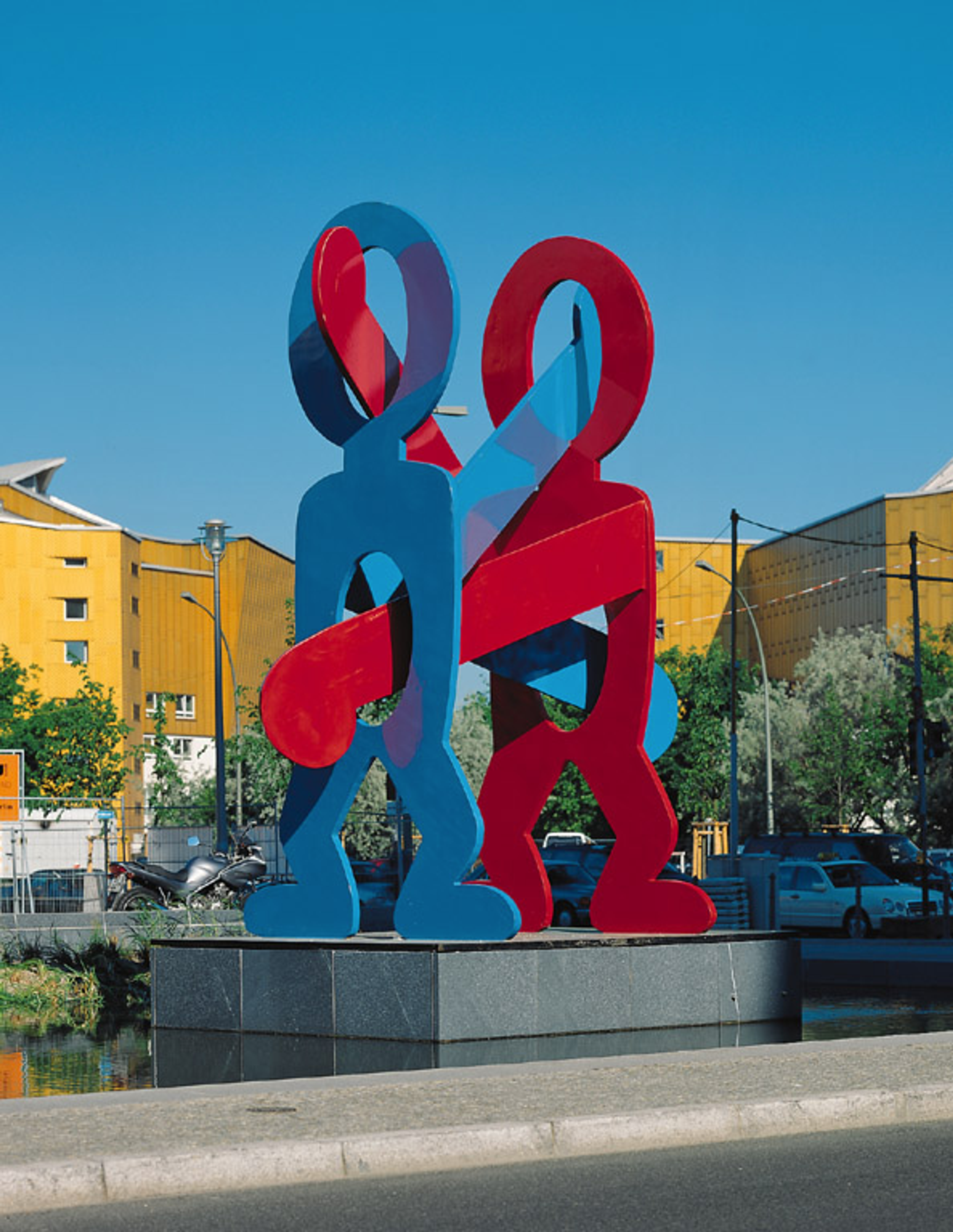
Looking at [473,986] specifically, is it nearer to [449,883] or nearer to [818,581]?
[449,883]

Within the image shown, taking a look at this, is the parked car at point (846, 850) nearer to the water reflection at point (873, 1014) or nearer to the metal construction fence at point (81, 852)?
the metal construction fence at point (81, 852)

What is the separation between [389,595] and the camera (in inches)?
642

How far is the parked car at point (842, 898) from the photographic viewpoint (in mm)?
31438

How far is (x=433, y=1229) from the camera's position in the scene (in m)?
7.20

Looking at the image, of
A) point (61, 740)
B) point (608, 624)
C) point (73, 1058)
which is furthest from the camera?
point (61, 740)

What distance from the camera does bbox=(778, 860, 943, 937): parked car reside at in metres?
31.4

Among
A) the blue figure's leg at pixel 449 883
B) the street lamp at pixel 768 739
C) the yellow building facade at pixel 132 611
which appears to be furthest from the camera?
Answer: the yellow building facade at pixel 132 611

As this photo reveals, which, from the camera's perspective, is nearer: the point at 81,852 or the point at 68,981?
the point at 68,981

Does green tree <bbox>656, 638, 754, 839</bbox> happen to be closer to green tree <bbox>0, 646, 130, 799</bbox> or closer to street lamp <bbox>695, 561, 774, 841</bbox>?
street lamp <bbox>695, 561, 774, 841</bbox>

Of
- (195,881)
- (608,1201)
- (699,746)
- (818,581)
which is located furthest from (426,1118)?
(818,581)

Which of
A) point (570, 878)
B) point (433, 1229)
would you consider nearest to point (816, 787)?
point (570, 878)

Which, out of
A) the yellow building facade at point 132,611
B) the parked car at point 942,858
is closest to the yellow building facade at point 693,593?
the yellow building facade at point 132,611

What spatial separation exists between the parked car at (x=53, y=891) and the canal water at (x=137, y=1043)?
43.5 feet

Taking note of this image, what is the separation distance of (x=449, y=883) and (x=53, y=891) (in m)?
18.1
